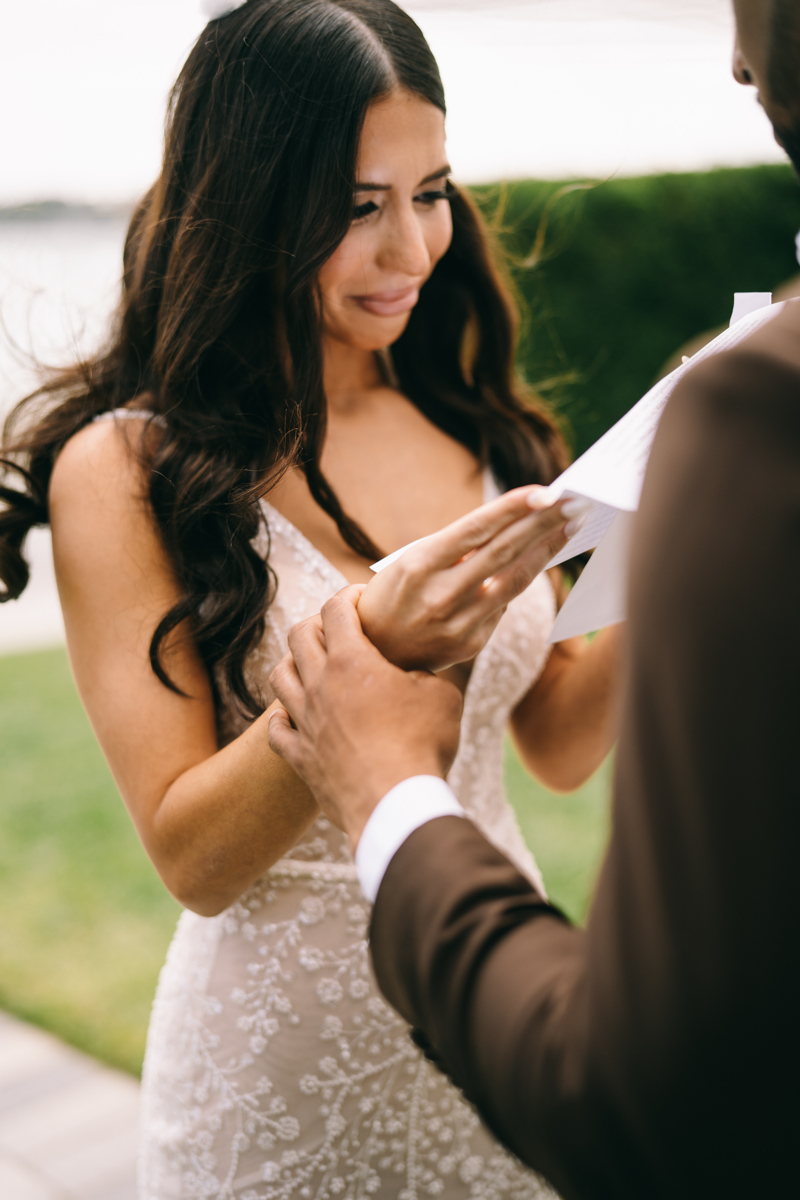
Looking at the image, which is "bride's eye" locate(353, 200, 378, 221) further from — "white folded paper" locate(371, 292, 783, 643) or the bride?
"white folded paper" locate(371, 292, 783, 643)

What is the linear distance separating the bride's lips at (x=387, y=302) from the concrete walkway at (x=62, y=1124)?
2628 millimetres

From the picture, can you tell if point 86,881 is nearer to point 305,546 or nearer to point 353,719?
point 305,546

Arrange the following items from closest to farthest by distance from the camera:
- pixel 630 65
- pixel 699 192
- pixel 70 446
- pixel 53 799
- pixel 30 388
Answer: pixel 70 446 < pixel 30 388 < pixel 630 65 < pixel 53 799 < pixel 699 192

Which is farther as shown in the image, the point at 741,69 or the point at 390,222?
the point at 390,222

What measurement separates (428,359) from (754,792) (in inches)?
59.6

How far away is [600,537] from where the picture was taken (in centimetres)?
99

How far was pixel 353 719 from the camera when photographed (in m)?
0.92

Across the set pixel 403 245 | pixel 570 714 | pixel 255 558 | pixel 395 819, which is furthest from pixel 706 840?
pixel 570 714

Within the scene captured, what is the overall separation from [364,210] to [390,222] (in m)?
0.04

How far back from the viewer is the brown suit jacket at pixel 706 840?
549 mm

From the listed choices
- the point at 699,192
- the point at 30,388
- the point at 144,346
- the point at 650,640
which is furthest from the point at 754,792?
the point at 699,192

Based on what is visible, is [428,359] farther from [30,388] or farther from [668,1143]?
[668,1143]

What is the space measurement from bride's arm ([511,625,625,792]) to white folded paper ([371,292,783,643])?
1.88 ft

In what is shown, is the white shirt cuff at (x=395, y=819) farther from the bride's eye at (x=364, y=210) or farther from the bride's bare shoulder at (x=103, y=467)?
the bride's eye at (x=364, y=210)
